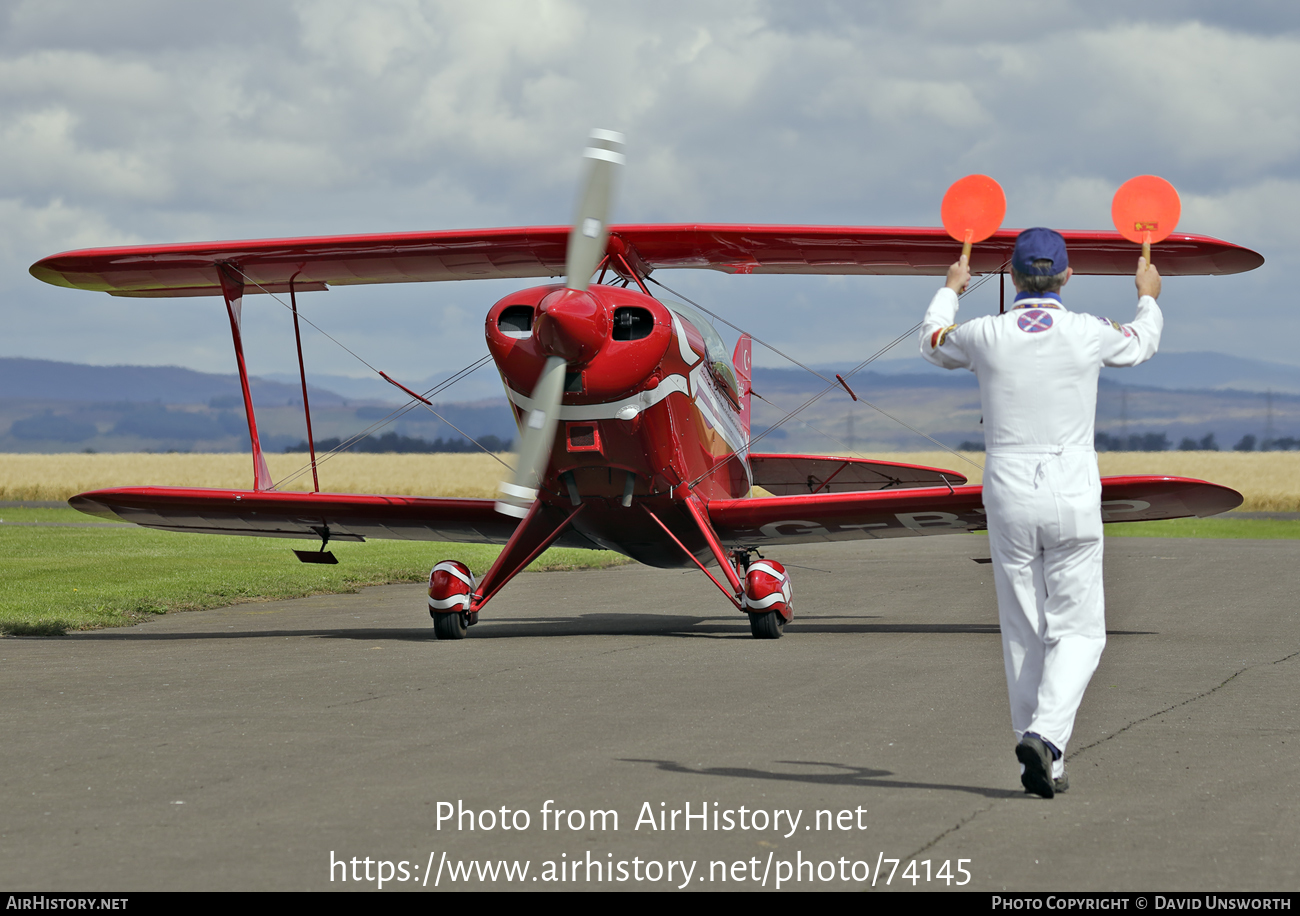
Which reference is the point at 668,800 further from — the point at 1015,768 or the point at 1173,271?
the point at 1173,271

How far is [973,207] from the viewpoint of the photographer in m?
6.60

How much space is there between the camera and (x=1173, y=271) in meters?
13.4

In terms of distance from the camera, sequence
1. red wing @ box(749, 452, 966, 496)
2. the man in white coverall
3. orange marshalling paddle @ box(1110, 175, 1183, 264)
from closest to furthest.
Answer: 1. the man in white coverall
2. orange marshalling paddle @ box(1110, 175, 1183, 264)
3. red wing @ box(749, 452, 966, 496)

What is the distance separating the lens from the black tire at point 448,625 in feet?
39.3

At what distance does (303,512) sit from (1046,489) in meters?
9.64

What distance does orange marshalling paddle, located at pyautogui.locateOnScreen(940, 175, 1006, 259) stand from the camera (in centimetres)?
655

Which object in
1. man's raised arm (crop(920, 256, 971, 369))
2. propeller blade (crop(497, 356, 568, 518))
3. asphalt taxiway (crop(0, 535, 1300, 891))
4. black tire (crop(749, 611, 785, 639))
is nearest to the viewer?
asphalt taxiway (crop(0, 535, 1300, 891))

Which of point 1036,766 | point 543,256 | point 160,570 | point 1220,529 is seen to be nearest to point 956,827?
point 1036,766

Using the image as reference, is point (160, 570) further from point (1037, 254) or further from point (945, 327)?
point (1037, 254)

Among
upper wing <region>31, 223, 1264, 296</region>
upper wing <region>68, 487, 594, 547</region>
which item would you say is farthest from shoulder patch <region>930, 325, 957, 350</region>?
upper wing <region>68, 487, 594, 547</region>

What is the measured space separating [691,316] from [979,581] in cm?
750

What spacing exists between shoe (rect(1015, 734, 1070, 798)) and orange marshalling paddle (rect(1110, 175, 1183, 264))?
2.57 m

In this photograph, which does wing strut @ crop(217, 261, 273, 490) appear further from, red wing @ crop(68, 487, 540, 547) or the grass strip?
Result: the grass strip
